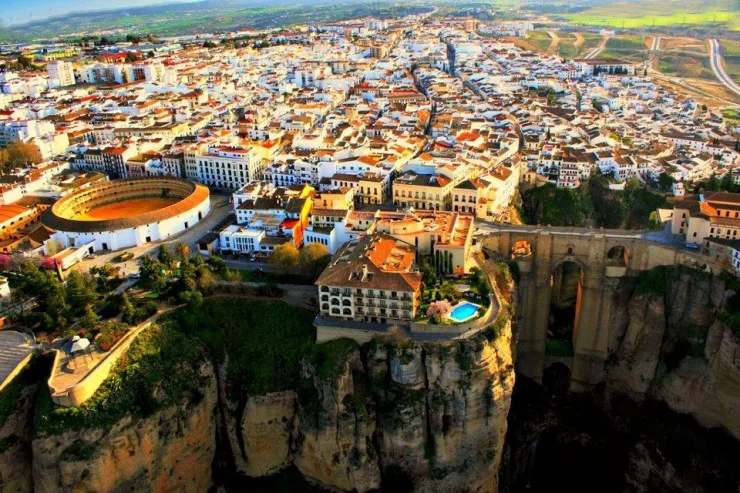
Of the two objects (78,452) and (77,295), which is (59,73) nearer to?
(77,295)

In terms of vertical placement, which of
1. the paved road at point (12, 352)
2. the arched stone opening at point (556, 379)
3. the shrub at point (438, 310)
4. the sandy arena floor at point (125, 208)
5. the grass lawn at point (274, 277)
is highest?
the shrub at point (438, 310)

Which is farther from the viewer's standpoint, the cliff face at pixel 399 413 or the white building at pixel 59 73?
the white building at pixel 59 73

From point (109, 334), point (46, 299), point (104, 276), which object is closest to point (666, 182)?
point (104, 276)

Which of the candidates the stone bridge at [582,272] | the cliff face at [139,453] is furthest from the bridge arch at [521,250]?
the cliff face at [139,453]

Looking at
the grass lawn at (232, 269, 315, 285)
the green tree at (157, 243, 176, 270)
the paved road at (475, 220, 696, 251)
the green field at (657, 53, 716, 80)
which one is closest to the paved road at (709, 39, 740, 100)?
the green field at (657, 53, 716, 80)

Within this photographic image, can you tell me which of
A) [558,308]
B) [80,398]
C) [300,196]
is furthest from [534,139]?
[80,398]

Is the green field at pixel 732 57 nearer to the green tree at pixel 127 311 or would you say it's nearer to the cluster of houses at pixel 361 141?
the cluster of houses at pixel 361 141

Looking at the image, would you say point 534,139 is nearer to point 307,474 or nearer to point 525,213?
point 525,213
